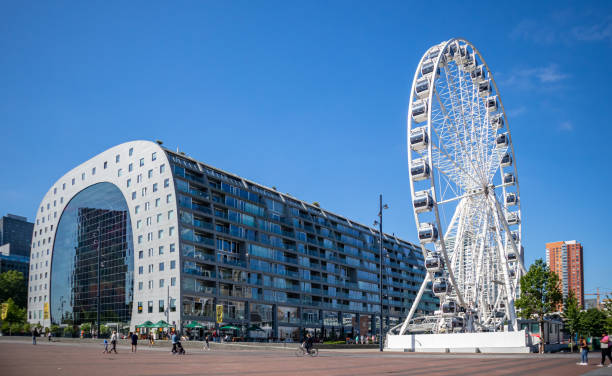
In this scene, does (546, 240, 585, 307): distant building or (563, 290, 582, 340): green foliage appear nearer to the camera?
(563, 290, 582, 340): green foliage

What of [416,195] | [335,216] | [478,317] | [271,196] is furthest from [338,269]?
[416,195]

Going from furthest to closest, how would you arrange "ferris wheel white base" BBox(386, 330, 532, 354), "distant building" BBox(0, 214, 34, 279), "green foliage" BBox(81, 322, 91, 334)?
1. "distant building" BBox(0, 214, 34, 279)
2. "green foliage" BBox(81, 322, 91, 334)
3. "ferris wheel white base" BBox(386, 330, 532, 354)

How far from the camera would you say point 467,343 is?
43.4 metres

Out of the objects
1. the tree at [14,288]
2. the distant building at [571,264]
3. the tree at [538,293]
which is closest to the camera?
the tree at [538,293]

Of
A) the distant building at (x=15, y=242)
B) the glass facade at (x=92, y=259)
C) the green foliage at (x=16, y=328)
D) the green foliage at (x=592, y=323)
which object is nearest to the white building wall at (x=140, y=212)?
the glass facade at (x=92, y=259)

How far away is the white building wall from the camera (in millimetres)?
83062

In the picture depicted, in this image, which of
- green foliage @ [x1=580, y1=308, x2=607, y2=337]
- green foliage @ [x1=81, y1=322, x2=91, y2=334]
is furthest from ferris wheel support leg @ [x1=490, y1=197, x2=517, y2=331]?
green foliage @ [x1=81, y1=322, x2=91, y2=334]

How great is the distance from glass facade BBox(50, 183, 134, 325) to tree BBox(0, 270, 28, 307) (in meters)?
22.0

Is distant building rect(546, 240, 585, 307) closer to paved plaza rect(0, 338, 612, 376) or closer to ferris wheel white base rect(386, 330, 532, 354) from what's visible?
ferris wheel white base rect(386, 330, 532, 354)

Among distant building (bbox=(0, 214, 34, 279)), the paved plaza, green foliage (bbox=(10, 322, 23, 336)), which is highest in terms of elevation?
distant building (bbox=(0, 214, 34, 279))

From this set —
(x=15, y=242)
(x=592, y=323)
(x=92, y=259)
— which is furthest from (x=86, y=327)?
(x=592, y=323)

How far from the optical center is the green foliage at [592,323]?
8088 cm

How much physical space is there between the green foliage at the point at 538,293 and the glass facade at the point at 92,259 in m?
58.7

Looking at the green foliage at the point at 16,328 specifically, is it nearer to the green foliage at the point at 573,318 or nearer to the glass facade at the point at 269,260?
the glass facade at the point at 269,260
